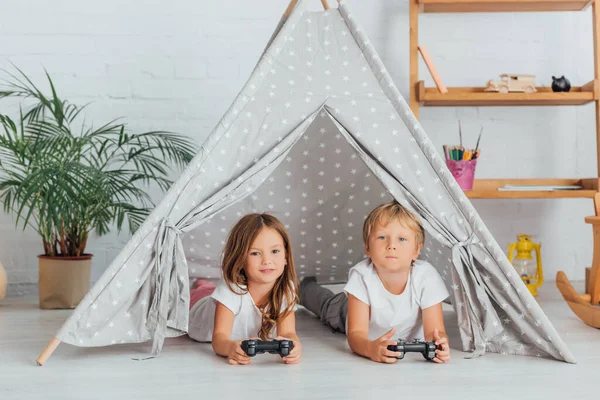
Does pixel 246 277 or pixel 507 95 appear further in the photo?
pixel 507 95

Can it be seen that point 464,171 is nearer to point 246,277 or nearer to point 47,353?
point 246,277

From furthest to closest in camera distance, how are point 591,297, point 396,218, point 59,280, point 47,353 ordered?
point 59,280, point 591,297, point 396,218, point 47,353

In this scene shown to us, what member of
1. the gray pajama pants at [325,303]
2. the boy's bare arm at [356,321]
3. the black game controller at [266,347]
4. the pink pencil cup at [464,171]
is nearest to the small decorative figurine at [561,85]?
the pink pencil cup at [464,171]

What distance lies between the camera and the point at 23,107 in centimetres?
334

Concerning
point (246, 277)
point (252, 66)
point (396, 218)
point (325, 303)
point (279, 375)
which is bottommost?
point (279, 375)

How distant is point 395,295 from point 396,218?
24cm

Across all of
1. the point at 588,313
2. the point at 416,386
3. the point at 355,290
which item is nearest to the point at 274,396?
the point at 416,386

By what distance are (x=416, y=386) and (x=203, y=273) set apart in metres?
1.26

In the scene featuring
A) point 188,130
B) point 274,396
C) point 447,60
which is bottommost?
point 274,396

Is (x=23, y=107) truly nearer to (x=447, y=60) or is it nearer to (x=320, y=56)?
(x=320, y=56)

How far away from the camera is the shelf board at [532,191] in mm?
3035

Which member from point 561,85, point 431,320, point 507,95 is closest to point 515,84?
point 507,95

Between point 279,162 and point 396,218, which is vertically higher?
point 279,162

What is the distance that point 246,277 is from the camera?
83.7 inches
